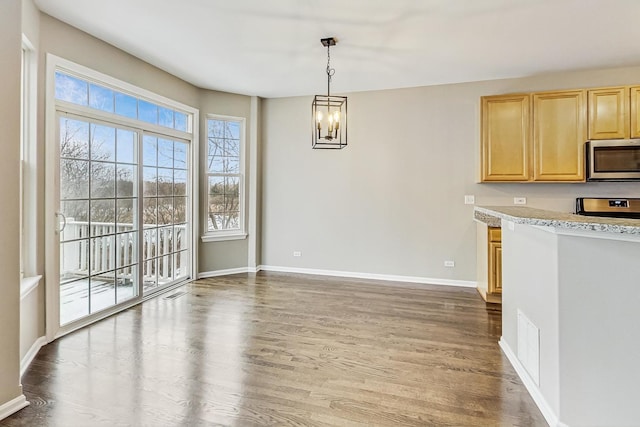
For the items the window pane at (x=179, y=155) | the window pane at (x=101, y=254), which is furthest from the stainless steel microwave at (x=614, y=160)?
the window pane at (x=101, y=254)

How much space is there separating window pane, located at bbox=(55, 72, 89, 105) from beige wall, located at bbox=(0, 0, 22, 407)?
3.72 feet

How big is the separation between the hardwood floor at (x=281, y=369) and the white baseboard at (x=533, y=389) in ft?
0.15

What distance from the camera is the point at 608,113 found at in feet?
12.5

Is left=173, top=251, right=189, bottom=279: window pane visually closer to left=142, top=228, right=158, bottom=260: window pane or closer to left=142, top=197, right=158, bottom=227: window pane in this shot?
left=142, top=228, right=158, bottom=260: window pane

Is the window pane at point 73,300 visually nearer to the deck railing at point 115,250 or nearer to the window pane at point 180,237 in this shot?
the deck railing at point 115,250

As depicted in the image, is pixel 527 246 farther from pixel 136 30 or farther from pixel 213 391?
pixel 136 30

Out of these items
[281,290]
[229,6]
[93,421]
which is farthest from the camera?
[281,290]

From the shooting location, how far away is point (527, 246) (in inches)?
87.1

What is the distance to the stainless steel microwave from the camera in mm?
3711

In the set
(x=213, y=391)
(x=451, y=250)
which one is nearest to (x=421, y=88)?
(x=451, y=250)

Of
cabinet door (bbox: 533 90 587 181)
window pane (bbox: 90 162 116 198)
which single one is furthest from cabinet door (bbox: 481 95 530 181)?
window pane (bbox: 90 162 116 198)

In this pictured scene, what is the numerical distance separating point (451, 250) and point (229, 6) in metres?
3.90

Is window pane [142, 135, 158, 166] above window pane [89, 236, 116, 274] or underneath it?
above

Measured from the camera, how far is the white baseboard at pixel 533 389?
5.95ft
